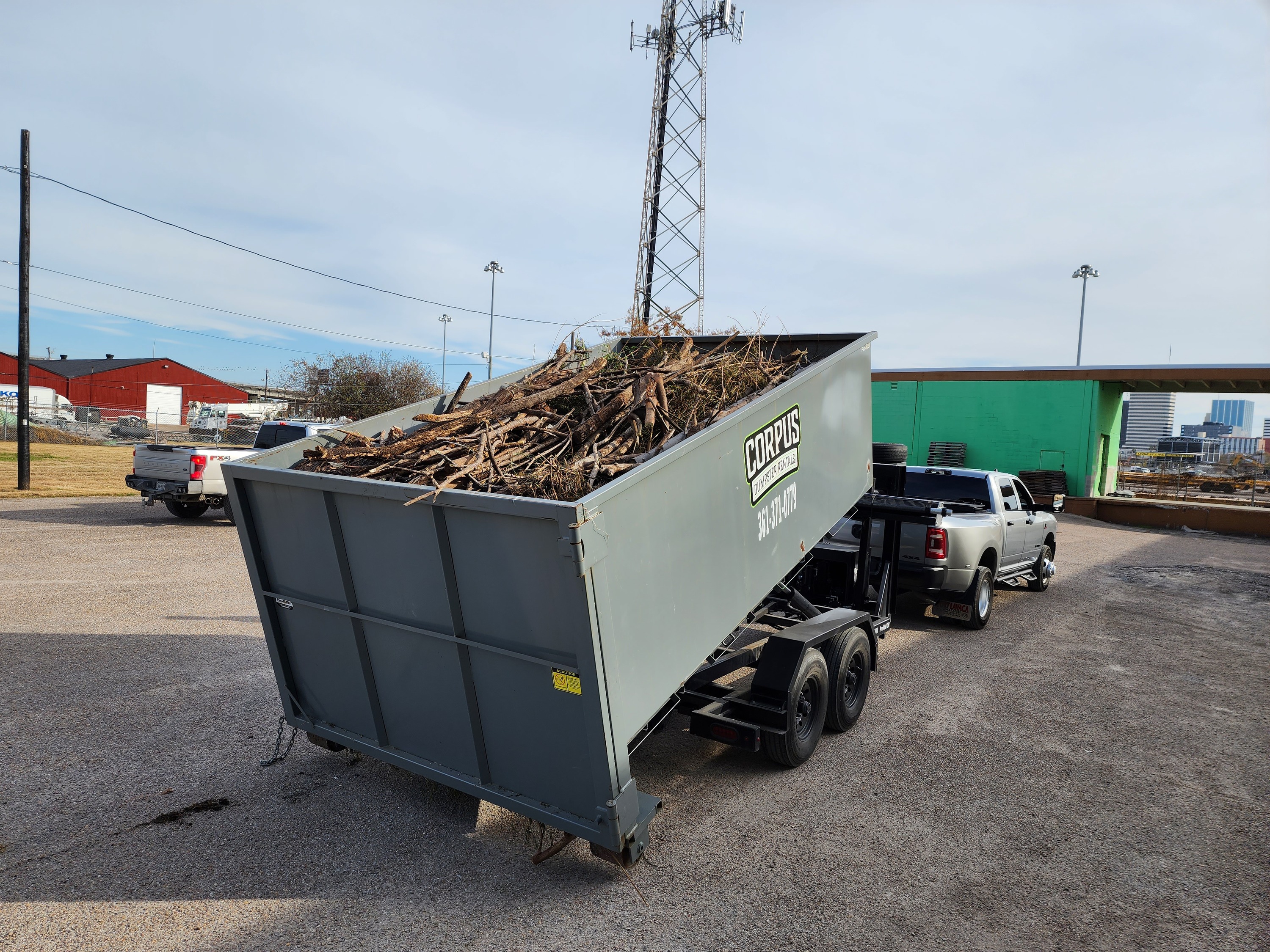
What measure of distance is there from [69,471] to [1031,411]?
102ft

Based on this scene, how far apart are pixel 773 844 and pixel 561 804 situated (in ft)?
4.21

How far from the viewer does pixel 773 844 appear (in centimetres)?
420

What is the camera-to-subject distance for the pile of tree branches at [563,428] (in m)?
3.85

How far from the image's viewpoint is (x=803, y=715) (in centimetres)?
528

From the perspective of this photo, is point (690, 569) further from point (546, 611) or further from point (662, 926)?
point (662, 926)

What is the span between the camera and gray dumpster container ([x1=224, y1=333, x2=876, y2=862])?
341 centimetres

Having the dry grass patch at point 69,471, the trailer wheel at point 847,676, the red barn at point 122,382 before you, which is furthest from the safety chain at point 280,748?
the red barn at point 122,382

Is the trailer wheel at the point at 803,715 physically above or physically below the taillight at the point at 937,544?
below

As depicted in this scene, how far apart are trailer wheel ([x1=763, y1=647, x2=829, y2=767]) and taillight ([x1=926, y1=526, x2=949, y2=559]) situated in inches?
153

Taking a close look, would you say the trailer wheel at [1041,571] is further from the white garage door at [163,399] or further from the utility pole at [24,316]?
the white garage door at [163,399]

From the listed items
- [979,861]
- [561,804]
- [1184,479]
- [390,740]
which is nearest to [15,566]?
[390,740]

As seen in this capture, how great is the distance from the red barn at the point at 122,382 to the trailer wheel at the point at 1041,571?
218ft

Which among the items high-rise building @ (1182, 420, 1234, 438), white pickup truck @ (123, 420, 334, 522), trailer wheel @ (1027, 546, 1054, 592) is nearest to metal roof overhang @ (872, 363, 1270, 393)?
trailer wheel @ (1027, 546, 1054, 592)

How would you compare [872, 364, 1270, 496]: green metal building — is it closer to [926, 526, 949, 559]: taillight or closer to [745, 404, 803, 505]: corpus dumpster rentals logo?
[926, 526, 949, 559]: taillight
